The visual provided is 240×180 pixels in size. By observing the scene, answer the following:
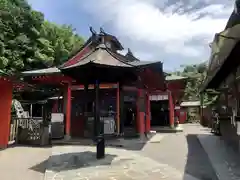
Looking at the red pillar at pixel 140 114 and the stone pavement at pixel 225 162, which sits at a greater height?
the red pillar at pixel 140 114

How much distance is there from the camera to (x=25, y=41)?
22469 mm

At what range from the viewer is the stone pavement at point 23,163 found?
5.57 metres

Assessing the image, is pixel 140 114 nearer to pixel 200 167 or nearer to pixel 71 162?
pixel 71 162

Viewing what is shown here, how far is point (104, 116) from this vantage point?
12031 millimetres

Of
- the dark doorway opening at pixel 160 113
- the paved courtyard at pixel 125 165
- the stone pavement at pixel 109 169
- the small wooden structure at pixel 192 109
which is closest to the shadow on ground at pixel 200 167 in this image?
the paved courtyard at pixel 125 165

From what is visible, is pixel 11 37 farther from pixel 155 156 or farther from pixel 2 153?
pixel 155 156

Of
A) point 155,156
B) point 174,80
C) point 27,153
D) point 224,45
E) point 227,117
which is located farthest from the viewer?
point 174,80

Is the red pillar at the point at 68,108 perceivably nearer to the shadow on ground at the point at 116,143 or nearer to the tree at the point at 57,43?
the shadow on ground at the point at 116,143

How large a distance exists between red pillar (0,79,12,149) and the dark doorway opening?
46.8ft

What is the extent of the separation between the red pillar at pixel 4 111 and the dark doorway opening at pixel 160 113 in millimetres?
14250

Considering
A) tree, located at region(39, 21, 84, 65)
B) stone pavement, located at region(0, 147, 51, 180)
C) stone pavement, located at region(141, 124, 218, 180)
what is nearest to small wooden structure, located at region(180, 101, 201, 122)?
tree, located at region(39, 21, 84, 65)

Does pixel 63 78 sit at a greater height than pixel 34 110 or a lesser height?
greater

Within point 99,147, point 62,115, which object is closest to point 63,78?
point 62,115

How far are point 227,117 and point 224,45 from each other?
220 inches
